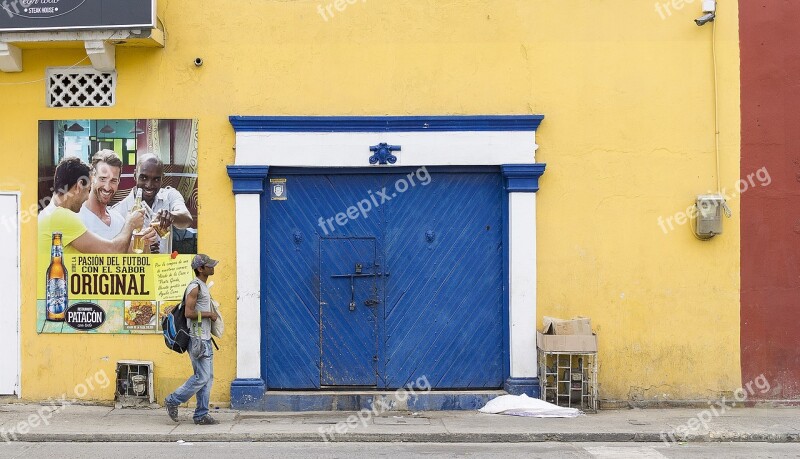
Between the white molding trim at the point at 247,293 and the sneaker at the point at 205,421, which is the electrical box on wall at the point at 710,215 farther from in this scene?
the sneaker at the point at 205,421

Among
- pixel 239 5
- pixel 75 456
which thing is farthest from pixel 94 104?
pixel 75 456

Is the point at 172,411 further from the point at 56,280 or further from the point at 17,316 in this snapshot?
the point at 17,316

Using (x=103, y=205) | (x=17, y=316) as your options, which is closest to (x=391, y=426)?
(x=103, y=205)

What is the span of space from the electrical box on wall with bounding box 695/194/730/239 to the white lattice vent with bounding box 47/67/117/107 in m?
6.89

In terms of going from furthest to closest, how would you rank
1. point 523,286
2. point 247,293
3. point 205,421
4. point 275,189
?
point 275,189
point 523,286
point 247,293
point 205,421

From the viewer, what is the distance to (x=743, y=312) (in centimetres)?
1029

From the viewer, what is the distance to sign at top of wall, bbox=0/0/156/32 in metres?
9.66

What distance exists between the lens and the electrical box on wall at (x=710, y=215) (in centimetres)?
1012

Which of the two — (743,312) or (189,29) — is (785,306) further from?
(189,29)

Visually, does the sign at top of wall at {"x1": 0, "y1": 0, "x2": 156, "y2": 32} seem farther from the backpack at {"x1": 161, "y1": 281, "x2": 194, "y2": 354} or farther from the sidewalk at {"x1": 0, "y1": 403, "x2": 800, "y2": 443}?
the sidewalk at {"x1": 0, "y1": 403, "x2": 800, "y2": 443}

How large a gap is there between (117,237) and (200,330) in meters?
1.91

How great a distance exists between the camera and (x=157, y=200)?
10117 millimetres

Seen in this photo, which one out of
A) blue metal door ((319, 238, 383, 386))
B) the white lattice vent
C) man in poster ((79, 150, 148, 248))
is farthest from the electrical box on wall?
the white lattice vent

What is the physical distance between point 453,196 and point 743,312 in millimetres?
3630
